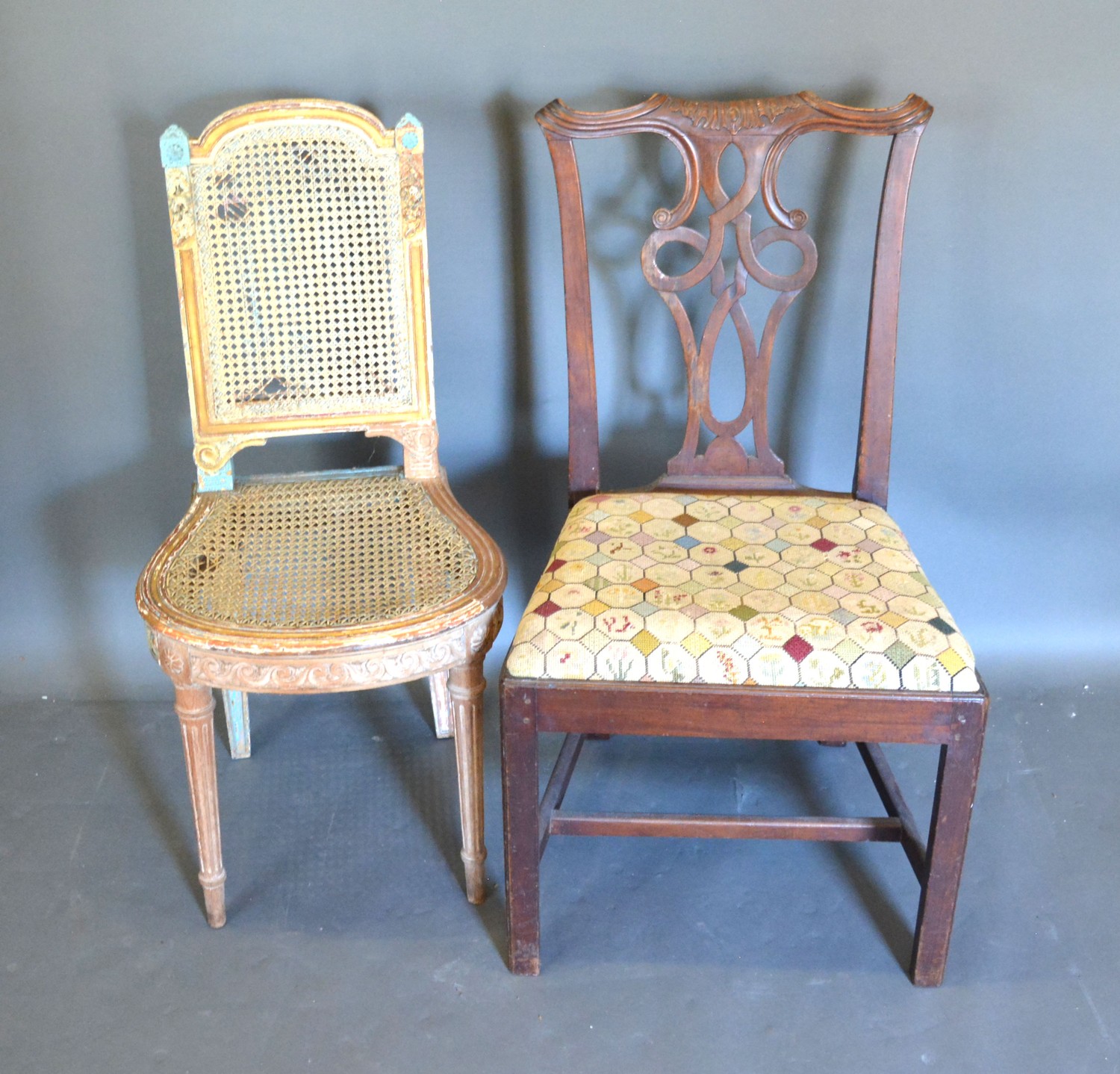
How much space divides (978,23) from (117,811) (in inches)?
72.4

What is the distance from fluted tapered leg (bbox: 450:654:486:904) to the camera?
1.52m

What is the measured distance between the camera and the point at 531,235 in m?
1.92

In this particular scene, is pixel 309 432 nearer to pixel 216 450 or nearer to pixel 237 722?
pixel 216 450

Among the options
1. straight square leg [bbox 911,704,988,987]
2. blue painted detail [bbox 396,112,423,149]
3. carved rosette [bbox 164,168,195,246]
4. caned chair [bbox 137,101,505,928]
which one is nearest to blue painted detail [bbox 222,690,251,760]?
caned chair [bbox 137,101,505,928]

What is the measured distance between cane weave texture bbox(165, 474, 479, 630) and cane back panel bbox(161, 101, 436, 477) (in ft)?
0.29

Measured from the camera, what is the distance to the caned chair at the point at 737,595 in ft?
4.50

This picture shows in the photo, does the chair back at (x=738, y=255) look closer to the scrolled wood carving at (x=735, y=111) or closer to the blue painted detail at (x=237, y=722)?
the scrolled wood carving at (x=735, y=111)

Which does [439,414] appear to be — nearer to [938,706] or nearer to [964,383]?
[964,383]

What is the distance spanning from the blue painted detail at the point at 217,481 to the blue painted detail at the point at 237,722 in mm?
388

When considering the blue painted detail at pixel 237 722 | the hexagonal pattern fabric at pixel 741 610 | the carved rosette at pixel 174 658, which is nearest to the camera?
the hexagonal pattern fabric at pixel 741 610

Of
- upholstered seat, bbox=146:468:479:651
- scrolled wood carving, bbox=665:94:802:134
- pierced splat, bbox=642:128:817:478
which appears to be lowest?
upholstered seat, bbox=146:468:479:651

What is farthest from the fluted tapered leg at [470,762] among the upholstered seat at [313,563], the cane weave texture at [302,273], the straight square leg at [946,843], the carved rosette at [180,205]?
Answer: the carved rosette at [180,205]

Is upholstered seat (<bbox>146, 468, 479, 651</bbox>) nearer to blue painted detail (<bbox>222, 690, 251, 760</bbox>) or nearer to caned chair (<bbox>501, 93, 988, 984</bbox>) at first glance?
caned chair (<bbox>501, 93, 988, 984</bbox>)

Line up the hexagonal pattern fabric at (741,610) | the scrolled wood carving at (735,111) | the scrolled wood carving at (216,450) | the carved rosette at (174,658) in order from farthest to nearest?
1. the scrolled wood carving at (216,450)
2. the scrolled wood carving at (735,111)
3. the carved rosette at (174,658)
4. the hexagonal pattern fabric at (741,610)
